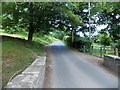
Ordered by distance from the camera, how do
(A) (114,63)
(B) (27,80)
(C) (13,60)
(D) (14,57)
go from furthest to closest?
1. (D) (14,57)
2. (C) (13,60)
3. (A) (114,63)
4. (B) (27,80)

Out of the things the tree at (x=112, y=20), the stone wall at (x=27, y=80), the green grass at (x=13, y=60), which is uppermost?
the tree at (x=112, y=20)

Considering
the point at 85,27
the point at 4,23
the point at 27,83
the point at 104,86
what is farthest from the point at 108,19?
the point at 4,23

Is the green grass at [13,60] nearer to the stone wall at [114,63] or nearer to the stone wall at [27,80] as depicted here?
the stone wall at [27,80]

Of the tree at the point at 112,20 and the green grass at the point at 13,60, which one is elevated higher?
the tree at the point at 112,20

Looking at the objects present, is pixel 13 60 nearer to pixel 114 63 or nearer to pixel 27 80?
pixel 27 80

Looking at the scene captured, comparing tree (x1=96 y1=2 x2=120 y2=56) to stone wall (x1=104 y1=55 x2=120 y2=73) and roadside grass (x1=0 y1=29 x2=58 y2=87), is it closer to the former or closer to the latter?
stone wall (x1=104 y1=55 x2=120 y2=73)

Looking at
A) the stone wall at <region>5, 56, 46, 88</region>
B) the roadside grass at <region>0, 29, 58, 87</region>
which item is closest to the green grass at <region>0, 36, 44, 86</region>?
the roadside grass at <region>0, 29, 58, 87</region>

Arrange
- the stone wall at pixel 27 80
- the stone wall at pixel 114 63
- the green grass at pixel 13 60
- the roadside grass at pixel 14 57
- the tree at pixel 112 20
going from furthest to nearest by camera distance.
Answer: the tree at pixel 112 20, the stone wall at pixel 114 63, the roadside grass at pixel 14 57, the green grass at pixel 13 60, the stone wall at pixel 27 80

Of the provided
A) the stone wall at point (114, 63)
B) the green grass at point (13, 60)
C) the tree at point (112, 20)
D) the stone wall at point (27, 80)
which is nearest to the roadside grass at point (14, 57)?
the green grass at point (13, 60)

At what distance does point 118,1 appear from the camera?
6316mm

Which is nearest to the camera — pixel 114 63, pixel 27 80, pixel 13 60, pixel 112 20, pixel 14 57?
pixel 27 80

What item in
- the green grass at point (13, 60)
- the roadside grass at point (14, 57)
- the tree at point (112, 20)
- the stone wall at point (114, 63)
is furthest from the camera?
the tree at point (112, 20)


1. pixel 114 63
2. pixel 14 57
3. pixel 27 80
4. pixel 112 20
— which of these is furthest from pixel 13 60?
pixel 112 20

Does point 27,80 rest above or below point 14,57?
above
